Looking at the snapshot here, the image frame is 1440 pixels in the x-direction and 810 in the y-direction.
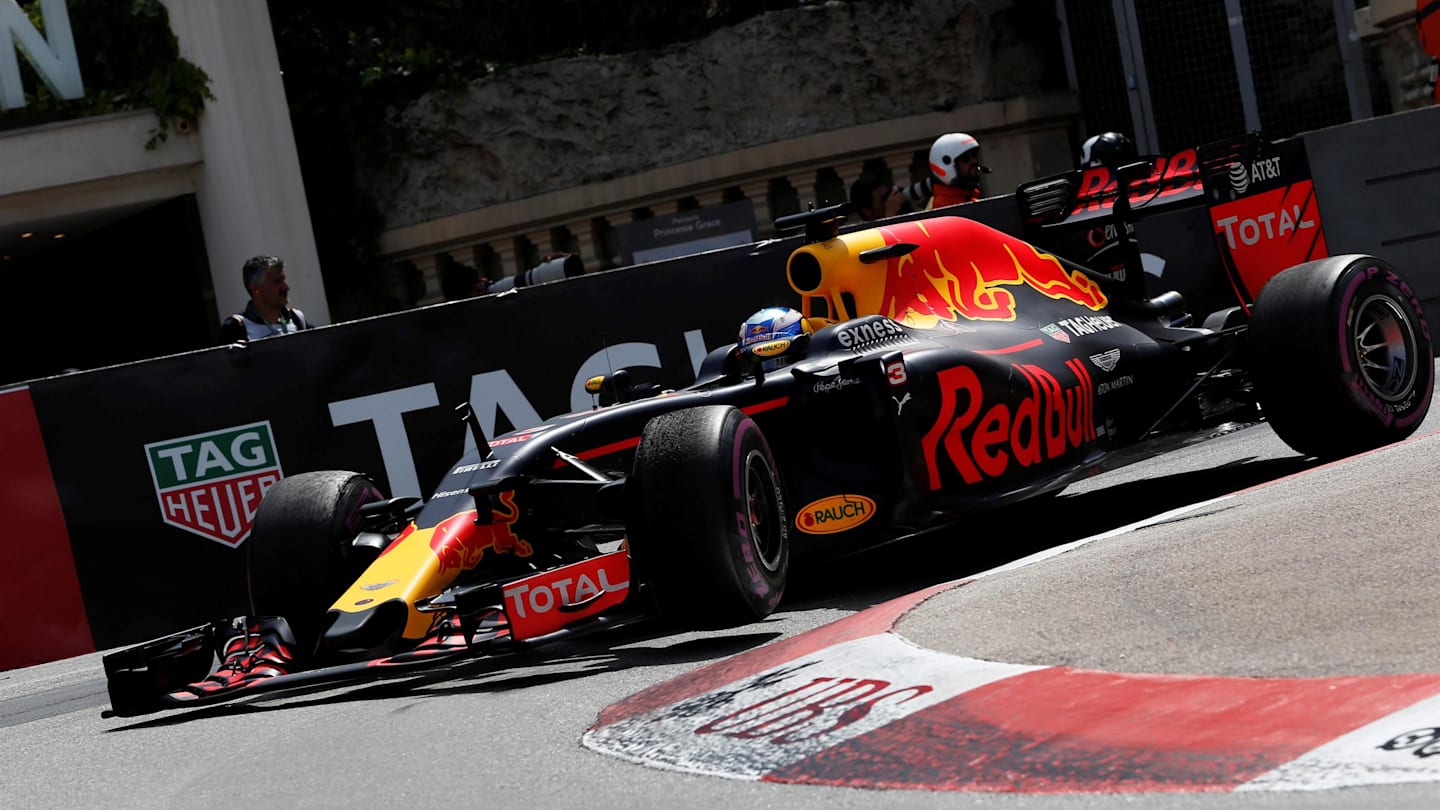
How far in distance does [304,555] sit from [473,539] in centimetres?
74

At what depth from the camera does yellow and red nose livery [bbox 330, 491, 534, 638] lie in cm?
632

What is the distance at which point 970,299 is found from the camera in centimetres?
824

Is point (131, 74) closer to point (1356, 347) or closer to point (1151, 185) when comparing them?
point (1151, 185)

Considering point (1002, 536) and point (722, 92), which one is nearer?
point (1002, 536)

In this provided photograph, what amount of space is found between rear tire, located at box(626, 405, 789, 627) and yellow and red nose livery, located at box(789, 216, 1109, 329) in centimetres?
192

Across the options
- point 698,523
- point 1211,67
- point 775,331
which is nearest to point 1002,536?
point 775,331

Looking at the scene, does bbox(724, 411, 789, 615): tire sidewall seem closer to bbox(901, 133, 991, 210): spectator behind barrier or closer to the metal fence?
bbox(901, 133, 991, 210): spectator behind barrier

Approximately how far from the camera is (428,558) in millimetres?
6527

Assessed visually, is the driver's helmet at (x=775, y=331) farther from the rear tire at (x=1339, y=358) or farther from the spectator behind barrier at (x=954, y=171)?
the spectator behind barrier at (x=954, y=171)

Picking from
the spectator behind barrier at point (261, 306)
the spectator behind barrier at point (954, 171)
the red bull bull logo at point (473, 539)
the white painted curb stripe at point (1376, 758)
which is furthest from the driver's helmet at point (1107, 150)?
the white painted curb stripe at point (1376, 758)

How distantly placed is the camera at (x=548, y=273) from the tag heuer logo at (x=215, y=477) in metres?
1.61

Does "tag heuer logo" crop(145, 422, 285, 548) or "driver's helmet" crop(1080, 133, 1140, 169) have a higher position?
"driver's helmet" crop(1080, 133, 1140, 169)

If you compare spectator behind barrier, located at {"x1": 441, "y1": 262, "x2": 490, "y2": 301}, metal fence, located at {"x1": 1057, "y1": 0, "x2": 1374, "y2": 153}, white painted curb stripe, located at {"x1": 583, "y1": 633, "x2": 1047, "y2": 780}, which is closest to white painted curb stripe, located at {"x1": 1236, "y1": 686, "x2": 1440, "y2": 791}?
white painted curb stripe, located at {"x1": 583, "y1": 633, "x2": 1047, "y2": 780}

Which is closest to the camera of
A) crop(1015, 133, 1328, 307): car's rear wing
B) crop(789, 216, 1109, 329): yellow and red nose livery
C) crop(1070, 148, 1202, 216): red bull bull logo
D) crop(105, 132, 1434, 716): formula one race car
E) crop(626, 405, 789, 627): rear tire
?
crop(626, 405, 789, 627): rear tire
